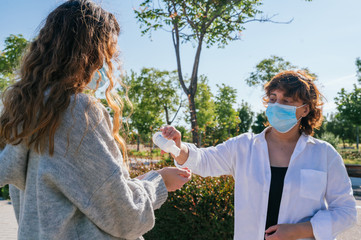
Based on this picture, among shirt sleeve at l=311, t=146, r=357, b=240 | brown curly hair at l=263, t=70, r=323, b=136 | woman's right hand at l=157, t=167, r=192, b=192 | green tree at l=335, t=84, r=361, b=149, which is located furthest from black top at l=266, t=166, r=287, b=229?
green tree at l=335, t=84, r=361, b=149

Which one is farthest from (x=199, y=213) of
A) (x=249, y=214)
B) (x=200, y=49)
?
(x=200, y=49)

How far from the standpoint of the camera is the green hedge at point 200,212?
3.64 metres

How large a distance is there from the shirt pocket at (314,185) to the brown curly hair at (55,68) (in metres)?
1.59

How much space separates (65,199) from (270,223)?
1580mm

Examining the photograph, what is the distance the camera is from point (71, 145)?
Result: 115 centimetres

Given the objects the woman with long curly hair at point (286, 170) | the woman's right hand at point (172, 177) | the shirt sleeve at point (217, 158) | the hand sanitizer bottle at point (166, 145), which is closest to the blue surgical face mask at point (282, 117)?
the woman with long curly hair at point (286, 170)

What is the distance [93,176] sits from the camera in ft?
3.78

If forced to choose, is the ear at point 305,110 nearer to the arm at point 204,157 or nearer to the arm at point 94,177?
the arm at point 204,157

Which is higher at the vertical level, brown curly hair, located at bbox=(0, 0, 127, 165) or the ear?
brown curly hair, located at bbox=(0, 0, 127, 165)

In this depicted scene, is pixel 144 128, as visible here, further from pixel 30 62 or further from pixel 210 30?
pixel 30 62

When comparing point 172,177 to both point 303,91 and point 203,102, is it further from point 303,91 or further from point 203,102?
point 203,102

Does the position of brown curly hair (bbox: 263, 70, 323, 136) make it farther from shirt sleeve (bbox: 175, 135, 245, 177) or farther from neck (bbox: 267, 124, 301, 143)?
shirt sleeve (bbox: 175, 135, 245, 177)

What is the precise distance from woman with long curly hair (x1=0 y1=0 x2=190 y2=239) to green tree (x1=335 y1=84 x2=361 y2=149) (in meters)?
17.5

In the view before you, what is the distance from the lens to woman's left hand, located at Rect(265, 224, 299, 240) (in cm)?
198
